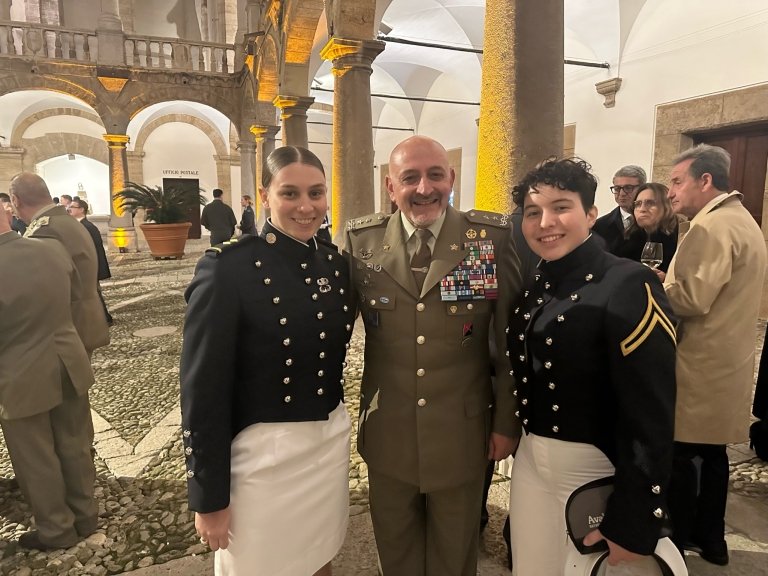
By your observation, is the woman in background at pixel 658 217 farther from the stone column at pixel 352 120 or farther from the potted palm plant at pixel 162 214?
the potted palm plant at pixel 162 214

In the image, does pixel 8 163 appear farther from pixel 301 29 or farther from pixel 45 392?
pixel 45 392

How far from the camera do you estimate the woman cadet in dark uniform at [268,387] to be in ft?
4.46

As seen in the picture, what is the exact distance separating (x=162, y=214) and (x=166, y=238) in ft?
2.05

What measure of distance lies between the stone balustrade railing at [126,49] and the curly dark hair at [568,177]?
16.5 m

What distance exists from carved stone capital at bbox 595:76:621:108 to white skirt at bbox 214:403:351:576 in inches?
371

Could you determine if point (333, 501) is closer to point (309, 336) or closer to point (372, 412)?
point (372, 412)

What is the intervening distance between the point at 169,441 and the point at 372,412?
2.30 meters

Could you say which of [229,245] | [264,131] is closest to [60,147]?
[264,131]

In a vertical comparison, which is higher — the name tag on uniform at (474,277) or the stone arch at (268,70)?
the stone arch at (268,70)

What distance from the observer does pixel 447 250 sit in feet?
5.34

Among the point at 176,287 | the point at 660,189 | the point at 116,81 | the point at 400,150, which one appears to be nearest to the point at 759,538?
the point at 660,189

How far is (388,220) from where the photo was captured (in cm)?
178

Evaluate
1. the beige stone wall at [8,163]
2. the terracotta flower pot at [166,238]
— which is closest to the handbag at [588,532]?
the terracotta flower pot at [166,238]

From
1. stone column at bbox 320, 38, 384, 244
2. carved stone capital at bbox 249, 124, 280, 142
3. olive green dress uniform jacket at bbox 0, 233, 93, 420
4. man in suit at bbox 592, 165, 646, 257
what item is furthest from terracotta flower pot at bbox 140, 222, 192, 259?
man in suit at bbox 592, 165, 646, 257
